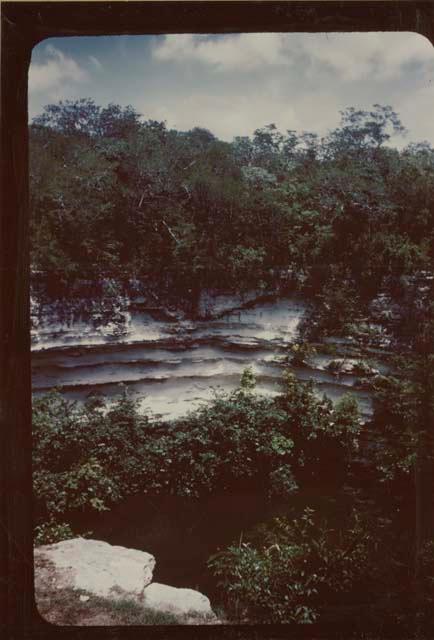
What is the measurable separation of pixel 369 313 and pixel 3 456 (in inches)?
89.5

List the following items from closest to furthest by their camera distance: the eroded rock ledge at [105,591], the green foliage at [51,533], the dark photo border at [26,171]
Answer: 1. the dark photo border at [26,171]
2. the eroded rock ledge at [105,591]
3. the green foliage at [51,533]

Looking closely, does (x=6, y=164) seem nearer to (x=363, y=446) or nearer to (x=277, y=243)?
(x=277, y=243)

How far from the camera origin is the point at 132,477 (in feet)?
10.2

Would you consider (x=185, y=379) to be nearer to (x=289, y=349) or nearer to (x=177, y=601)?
(x=289, y=349)

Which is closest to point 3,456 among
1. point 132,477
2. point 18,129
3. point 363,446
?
point 132,477

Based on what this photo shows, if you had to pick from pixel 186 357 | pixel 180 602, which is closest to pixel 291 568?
pixel 180 602

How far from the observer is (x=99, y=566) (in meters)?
3.00

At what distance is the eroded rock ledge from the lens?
2926mm

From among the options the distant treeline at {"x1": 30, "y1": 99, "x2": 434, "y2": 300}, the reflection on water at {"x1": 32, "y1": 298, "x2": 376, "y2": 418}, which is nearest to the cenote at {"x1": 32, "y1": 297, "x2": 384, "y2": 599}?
the reflection on water at {"x1": 32, "y1": 298, "x2": 376, "y2": 418}

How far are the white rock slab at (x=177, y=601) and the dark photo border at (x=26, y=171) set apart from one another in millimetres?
104

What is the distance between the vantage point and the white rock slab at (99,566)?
117 inches

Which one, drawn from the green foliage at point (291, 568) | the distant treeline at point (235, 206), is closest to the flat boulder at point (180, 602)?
the green foliage at point (291, 568)

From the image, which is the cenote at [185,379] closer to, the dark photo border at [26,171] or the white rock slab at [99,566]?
the white rock slab at [99,566]

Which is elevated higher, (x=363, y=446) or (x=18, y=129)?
(x=18, y=129)
